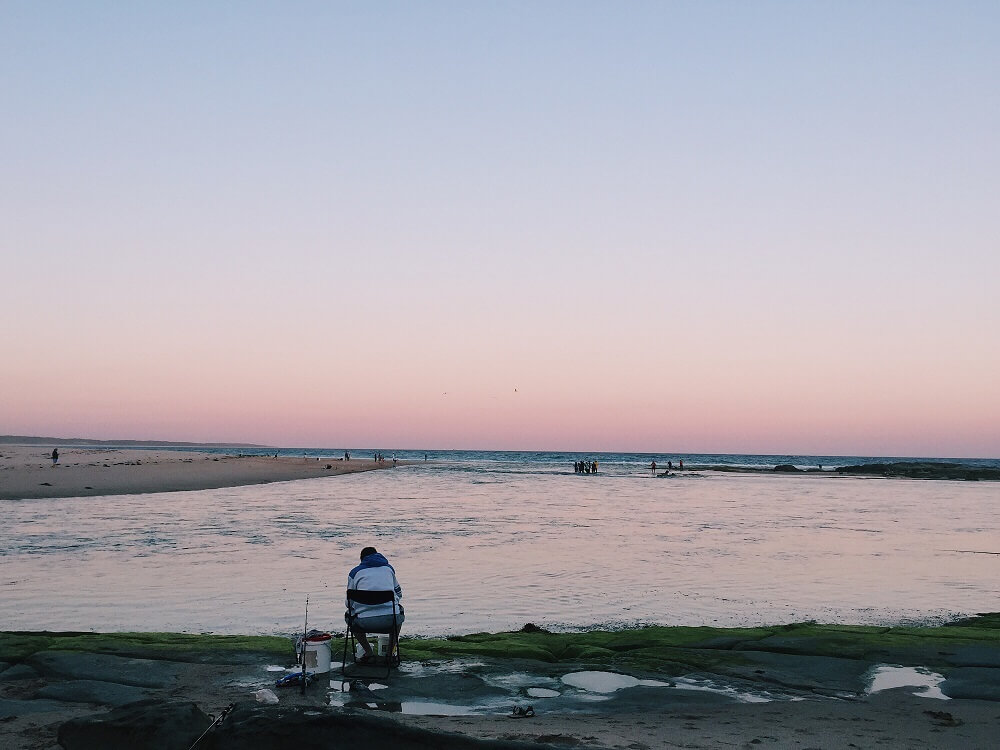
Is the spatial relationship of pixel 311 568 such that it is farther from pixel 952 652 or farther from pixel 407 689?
pixel 952 652

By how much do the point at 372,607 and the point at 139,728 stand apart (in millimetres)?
4342

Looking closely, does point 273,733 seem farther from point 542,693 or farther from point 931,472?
point 931,472

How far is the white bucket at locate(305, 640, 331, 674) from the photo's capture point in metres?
10.1

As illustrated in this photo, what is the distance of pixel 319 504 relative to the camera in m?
42.6

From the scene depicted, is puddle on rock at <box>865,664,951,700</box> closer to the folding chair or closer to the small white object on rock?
the folding chair

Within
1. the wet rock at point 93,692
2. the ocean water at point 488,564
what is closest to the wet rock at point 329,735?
the wet rock at point 93,692

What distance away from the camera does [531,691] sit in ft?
32.7

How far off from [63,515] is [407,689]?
2793 centimetres

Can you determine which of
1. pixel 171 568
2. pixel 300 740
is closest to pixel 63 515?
pixel 171 568

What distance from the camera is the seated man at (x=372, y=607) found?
429 inches

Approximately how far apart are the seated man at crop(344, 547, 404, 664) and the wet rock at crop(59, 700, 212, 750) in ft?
12.5

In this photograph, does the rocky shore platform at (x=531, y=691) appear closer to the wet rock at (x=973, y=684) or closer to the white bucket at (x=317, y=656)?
the wet rock at (x=973, y=684)

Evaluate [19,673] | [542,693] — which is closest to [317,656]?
[542,693]

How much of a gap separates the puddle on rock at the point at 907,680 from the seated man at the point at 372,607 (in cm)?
604
